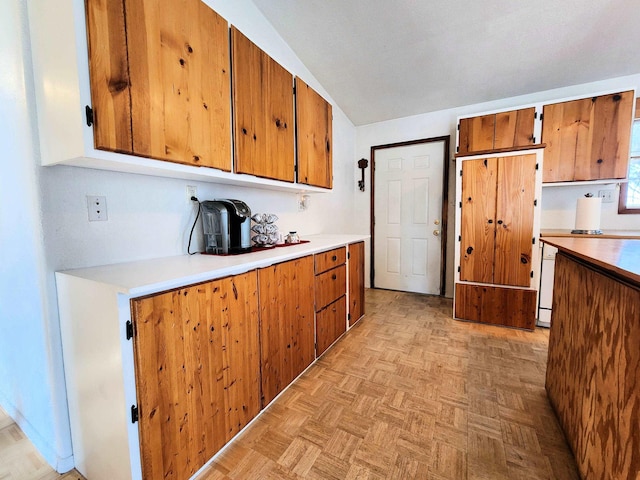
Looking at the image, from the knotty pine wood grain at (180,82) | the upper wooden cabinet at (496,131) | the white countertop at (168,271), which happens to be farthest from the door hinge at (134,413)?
the upper wooden cabinet at (496,131)

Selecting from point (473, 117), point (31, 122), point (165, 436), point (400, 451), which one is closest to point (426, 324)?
point (400, 451)

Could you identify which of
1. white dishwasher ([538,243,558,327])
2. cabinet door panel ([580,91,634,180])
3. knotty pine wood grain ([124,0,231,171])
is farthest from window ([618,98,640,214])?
knotty pine wood grain ([124,0,231,171])

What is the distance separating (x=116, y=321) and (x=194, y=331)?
0.29 metres

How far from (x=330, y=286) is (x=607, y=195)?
3015mm

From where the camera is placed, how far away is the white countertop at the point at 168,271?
0.97 metres

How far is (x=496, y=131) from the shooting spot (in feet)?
9.39

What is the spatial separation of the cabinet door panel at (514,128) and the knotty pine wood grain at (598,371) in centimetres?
181

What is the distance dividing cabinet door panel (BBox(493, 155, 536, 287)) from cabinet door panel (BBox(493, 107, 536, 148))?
12.6 inches

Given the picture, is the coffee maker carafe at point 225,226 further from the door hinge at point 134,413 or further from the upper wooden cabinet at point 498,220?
the upper wooden cabinet at point 498,220

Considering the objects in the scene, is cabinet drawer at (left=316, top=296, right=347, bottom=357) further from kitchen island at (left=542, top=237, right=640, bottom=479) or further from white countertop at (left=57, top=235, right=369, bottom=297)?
kitchen island at (left=542, top=237, right=640, bottom=479)

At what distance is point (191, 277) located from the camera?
1092mm

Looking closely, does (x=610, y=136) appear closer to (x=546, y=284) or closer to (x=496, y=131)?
(x=496, y=131)

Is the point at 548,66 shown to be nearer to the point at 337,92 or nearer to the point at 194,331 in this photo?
the point at 337,92

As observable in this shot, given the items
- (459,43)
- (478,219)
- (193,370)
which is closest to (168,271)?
(193,370)
